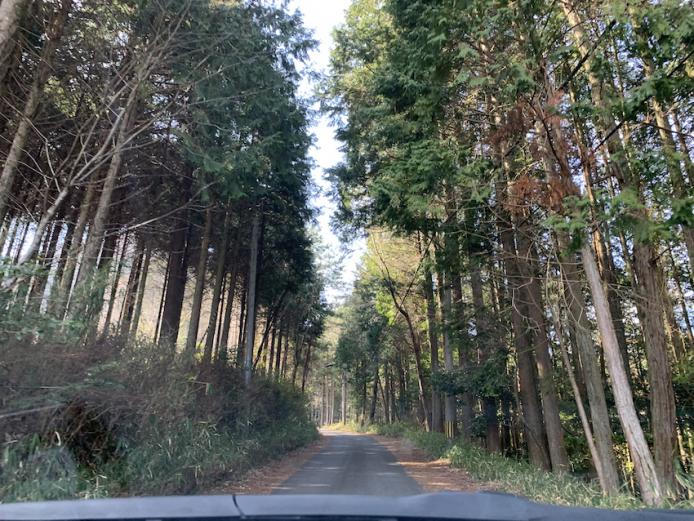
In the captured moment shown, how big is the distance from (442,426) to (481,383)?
905cm

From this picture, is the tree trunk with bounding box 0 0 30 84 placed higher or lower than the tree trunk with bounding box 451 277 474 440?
higher

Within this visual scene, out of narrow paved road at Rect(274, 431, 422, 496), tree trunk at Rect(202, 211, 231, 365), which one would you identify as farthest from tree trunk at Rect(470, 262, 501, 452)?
tree trunk at Rect(202, 211, 231, 365)

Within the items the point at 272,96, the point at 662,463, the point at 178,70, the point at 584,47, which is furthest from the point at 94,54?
the point at 662,463

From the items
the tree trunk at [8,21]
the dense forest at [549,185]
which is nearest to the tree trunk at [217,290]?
the dense forest at [549,185]

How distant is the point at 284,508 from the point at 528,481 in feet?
31.0

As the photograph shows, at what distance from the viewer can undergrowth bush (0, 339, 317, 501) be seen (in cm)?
605

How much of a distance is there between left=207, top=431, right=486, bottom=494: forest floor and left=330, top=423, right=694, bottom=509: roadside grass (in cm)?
30

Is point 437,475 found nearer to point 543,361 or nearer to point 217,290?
point 543,361

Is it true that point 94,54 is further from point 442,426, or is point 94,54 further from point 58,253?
point 442,426

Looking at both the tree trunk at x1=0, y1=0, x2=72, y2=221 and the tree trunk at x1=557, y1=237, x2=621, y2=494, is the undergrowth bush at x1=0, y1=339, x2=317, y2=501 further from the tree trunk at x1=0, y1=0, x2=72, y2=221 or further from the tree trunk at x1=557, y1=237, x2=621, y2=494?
the tree trunk at x1=557, y1=237, x2=621, y2=494

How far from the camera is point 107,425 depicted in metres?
7.70

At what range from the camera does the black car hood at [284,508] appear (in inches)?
67.7

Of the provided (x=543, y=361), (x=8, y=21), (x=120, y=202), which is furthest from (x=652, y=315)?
(x=8, y=21)

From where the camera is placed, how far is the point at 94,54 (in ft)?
31.6
